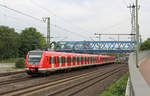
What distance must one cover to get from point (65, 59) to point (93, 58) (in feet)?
61.0

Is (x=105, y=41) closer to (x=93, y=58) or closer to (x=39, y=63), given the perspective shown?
(x=93, y=58)

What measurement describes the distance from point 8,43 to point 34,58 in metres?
48.7

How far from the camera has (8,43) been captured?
66125 mm

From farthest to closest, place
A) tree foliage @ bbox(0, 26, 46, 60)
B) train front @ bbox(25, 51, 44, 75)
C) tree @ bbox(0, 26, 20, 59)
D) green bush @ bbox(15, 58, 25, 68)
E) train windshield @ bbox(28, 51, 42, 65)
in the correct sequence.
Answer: tree foliage @ bbox(0, 26, 46, 60)
tree @ bbox(0, 26, 20, 59)
green bush @ bbox(15, 58, 25, 68)
train windshield @ bbox(28, 51, 42, 65)
train front @ bbox(25, 51, 44, 75)

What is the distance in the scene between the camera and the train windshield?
2000 cm

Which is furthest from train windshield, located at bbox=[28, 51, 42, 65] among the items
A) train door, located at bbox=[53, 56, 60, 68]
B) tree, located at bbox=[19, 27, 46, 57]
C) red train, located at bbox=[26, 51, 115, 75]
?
tree, located at bbox=[19, 27, 46, 57]

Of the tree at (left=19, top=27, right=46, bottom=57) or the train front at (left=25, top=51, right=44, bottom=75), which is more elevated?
the tree at (left=19, top=27, right=46, bottom=57)

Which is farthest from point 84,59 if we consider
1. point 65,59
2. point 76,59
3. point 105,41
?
point 105,41

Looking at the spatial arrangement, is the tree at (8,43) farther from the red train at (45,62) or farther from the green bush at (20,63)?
the red train at (45,62)

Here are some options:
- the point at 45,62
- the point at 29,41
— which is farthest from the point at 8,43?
the point at 45,62

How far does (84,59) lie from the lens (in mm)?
37156

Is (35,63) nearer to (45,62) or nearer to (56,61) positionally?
(45,62)

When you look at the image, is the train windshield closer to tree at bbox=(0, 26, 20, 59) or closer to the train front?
the train front

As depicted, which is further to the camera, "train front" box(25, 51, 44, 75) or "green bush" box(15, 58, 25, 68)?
"green bush" box(15, 58, 25, 68)
